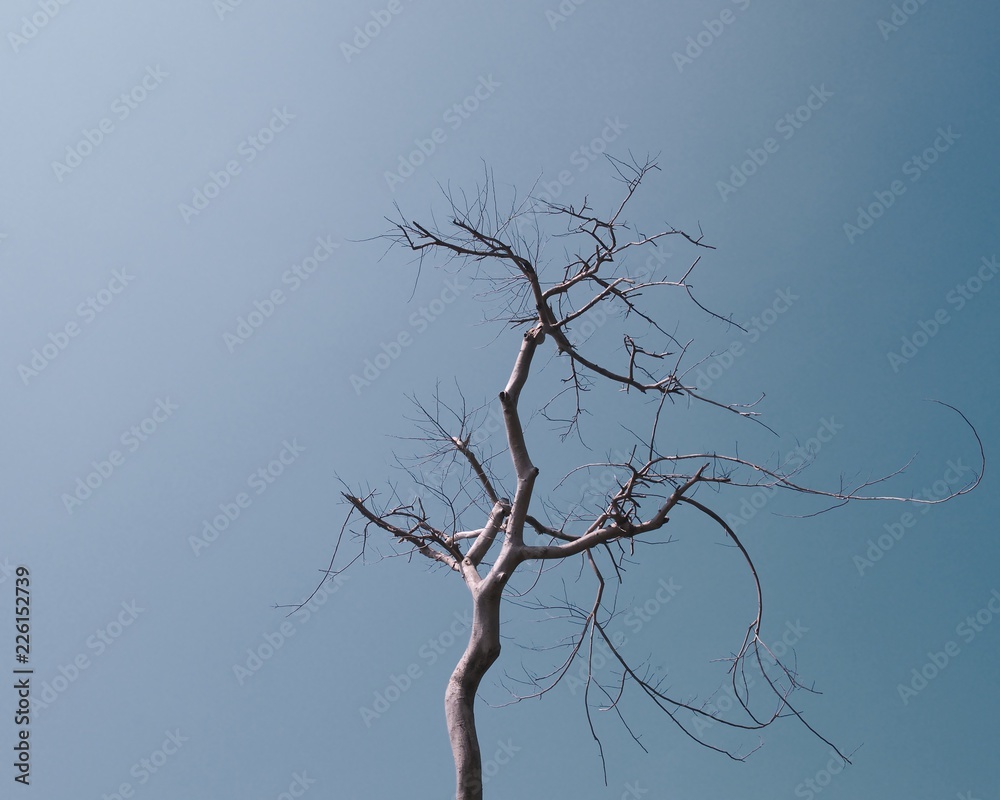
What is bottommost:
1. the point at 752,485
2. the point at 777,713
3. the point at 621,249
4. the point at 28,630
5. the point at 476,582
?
the point at 28,630

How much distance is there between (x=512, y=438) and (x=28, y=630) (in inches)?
226

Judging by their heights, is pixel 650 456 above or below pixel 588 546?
above

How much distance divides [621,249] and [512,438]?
1.13 metres

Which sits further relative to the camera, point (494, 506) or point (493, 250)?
point (494, 506)

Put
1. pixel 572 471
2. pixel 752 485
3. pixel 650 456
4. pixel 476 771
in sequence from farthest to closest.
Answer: pixel 572 471
pixel 650 456
pixel 752 485
pixel 476 771

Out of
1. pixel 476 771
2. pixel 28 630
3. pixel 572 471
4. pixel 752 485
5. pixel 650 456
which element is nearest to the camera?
pixel 476 771

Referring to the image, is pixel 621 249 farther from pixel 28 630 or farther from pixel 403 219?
pixel 28 630

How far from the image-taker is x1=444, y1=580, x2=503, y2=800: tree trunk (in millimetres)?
3754

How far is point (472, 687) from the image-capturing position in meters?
3.95

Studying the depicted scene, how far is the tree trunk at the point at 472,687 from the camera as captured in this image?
375 cm

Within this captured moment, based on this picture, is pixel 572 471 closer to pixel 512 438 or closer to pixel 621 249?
pixel 512 438

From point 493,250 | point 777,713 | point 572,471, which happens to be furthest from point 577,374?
point 777,713

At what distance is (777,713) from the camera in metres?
3.88

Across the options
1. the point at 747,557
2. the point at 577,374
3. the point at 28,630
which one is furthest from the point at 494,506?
the point at 28,630
